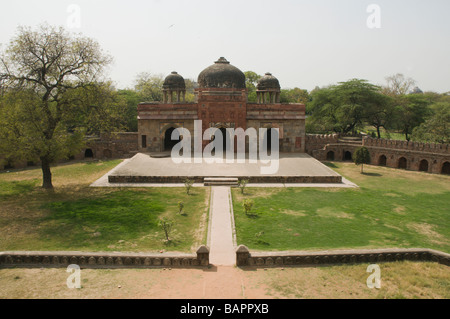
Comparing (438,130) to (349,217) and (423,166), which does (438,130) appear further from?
(349,217)

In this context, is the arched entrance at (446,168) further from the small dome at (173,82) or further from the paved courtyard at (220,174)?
the small dome at (173,82)

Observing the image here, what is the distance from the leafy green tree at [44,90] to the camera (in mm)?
16344

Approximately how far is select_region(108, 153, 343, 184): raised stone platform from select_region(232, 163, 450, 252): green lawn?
4.56 feet

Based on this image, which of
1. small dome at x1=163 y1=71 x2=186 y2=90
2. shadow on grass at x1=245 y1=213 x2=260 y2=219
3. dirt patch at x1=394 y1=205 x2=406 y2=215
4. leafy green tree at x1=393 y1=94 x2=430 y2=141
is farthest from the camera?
leafy green tree at x1=393 y1=94 x2=430 y2=141

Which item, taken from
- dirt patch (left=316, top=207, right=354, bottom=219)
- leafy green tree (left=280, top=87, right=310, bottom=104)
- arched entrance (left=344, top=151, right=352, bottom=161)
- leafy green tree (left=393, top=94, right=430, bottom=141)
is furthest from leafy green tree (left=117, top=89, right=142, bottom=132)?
dirt patch (left=316, top=207, right=354, bottom=219)

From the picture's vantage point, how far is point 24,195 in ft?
55.7

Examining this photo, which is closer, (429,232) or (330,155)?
(429,232)

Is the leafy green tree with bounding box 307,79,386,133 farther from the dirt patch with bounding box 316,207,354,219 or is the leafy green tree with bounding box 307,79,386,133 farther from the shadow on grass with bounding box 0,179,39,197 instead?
the shadow on grass with bounding box 0,179,39,197

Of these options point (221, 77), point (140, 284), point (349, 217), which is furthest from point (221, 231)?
point (221, 77)

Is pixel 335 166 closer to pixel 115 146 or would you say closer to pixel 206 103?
pixel 206 103

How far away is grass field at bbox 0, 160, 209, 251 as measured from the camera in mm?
11297

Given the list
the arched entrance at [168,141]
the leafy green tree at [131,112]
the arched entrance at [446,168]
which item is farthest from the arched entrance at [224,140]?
the arched entrance at [446,168]

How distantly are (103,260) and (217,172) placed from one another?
11237mm

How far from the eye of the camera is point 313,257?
9.98 metres
